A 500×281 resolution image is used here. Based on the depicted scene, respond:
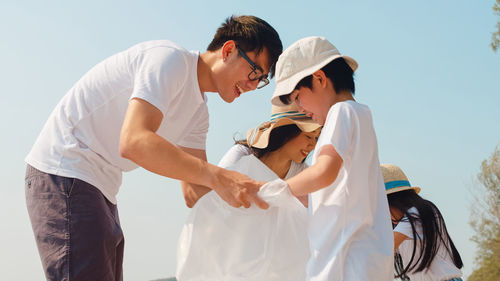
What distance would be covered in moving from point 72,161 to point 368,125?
139 cm

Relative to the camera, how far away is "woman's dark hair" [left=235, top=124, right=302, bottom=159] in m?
4.25

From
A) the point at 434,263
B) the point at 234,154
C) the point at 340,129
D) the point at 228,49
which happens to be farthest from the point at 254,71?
the point at 434,263

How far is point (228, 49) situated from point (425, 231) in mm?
1981

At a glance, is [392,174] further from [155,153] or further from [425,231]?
[155,153]

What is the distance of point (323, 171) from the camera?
235 cm

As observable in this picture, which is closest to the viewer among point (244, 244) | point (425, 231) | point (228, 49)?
point (244, 244)

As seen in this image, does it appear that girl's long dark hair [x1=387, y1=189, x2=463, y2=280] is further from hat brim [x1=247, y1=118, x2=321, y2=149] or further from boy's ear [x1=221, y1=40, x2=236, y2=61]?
boy's ear [x1=221, y1=40, x2=236, y2=61]

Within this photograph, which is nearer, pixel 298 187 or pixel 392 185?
pixel 298 187

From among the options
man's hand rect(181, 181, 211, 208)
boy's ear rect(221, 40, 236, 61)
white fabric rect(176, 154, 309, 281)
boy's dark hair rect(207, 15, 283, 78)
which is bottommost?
white fabric rect(176, 154, 309, 281)

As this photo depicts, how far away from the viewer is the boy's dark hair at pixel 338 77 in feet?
8.93

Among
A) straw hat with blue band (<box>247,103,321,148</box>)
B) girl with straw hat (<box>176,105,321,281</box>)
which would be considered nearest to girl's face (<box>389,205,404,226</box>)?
straw hat with blue band (<box>247,103,321,148</box>)

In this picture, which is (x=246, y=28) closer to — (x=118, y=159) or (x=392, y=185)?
(x=118, y=159)

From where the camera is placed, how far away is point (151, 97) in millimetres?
2494

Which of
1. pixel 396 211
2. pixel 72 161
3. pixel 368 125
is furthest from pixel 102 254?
pixel 396 211
